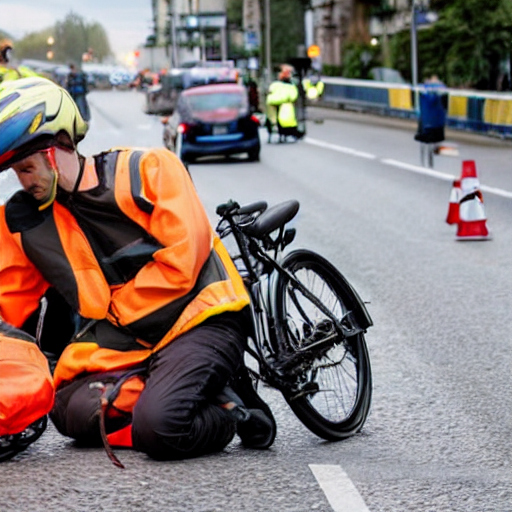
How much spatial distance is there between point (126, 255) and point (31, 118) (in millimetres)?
591

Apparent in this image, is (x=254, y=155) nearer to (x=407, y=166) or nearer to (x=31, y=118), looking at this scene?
(x=407, y=166)

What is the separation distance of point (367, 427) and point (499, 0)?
39.2m

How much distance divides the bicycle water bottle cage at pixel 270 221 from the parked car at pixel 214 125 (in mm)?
20676

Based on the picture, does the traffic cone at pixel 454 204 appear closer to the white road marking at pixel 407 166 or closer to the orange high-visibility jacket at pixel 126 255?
the white road marking at pixel 407 166

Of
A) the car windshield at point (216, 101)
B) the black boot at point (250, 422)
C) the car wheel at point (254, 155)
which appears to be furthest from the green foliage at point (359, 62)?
the black boot at point (250, 422)

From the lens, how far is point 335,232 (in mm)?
14945

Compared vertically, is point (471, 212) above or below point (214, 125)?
above

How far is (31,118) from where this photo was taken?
5.20 metres

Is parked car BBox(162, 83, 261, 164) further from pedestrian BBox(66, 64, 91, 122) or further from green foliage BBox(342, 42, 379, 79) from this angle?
green foliage BBox(342, 42, 379, 79)

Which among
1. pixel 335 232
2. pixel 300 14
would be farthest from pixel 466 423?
pixel 300 14

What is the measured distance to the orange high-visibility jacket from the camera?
17.6ft

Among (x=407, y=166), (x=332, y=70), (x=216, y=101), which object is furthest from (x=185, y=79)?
(x=407, y=166)

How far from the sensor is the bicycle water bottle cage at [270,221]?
5723 millimetres

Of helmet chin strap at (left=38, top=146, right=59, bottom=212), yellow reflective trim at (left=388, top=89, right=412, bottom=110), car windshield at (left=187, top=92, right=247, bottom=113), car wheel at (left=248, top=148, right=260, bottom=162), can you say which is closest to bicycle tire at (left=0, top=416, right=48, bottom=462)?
helmet chin strap at (left=38, top=146, right=59, bottom=212)
